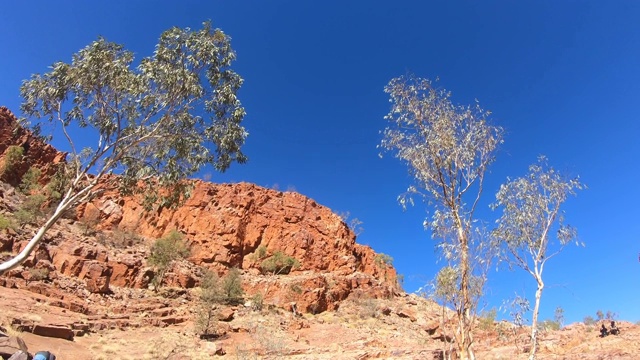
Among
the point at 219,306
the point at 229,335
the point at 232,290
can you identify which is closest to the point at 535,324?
the point at 229,335

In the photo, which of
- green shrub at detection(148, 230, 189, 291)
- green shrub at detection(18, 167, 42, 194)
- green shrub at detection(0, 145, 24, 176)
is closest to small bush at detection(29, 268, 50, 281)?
green shrub at detection(148, 230, 189, 291)

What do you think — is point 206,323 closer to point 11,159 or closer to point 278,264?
point 278,264

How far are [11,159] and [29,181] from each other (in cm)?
362

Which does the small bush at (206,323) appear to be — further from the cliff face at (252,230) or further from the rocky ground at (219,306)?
the cliff face at (252,230)

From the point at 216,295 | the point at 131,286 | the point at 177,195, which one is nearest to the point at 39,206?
the point at 131,286

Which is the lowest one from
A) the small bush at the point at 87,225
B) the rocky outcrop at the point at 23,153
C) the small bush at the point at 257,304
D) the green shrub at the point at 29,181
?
the small bush at the point at 257,304

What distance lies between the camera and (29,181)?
4653 centimetres

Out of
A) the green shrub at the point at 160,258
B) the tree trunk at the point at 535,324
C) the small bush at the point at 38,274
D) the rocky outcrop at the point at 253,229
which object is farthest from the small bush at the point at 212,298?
the tree trunk at the point at 535,324

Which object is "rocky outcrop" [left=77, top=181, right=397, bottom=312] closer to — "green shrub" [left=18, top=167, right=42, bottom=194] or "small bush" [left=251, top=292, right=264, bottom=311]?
"green shrub" [left=18, top=167, right=42, bottom=194]

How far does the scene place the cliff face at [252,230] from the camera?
46584 millimetres

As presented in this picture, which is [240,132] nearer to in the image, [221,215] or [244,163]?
[244,163]

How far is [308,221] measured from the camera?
6053 centimetres

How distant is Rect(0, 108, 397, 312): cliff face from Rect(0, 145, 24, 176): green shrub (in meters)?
1.00

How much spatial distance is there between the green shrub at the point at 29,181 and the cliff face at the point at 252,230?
201cm
